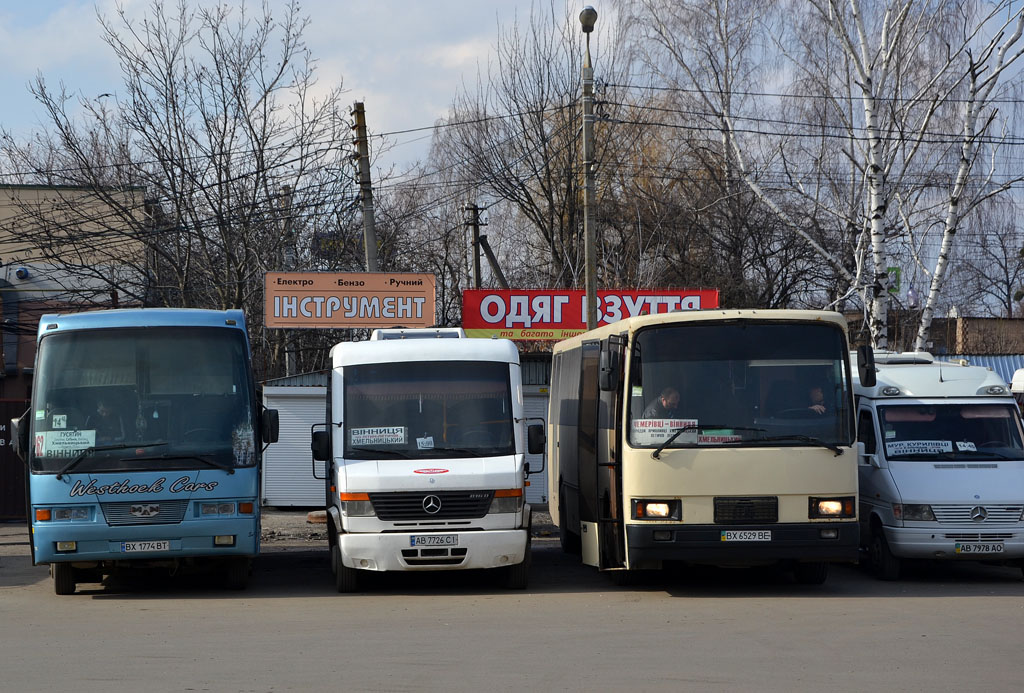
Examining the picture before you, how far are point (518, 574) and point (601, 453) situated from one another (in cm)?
158

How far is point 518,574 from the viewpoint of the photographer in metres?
12.2

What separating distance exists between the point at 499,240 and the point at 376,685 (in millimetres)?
29592

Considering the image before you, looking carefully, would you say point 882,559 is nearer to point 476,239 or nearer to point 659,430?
point 659,430

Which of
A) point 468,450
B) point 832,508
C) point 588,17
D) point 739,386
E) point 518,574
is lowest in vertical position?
point 518,574

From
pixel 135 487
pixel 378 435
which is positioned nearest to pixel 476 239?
pixel 378 435

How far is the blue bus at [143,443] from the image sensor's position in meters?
11.5

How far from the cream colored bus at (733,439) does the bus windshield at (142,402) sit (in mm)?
4052

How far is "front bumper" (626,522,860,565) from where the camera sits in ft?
36.4

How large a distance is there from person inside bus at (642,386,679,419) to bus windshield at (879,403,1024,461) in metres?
3.57

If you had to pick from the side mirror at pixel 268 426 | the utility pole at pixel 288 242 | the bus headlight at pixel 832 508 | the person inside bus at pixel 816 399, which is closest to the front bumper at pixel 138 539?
the side mirror at pixel 268 426

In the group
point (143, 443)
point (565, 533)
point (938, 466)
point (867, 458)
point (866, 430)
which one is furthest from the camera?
point (565, 533)

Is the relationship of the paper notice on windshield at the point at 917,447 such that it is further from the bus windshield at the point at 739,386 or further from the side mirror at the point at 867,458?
the bus windshield at the point at 739,386

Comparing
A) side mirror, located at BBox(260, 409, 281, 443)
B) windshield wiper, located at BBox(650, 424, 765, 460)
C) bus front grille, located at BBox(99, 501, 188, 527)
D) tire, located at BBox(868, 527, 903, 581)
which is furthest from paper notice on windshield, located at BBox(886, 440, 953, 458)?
bus front grille, located at BBox(99, 501, 188, 527)

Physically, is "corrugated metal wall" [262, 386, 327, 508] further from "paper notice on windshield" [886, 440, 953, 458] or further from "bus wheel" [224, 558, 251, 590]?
"paper notice on windshield" [886, 440, 953, 458]
